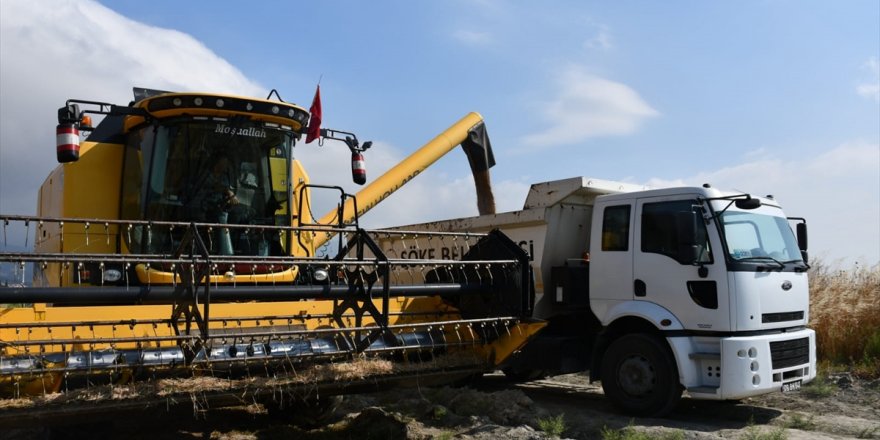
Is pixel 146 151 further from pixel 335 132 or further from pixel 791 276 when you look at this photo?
pixel 791 276

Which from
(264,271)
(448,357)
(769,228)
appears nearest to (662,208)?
(769,228)

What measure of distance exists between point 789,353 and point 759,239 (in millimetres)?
1127

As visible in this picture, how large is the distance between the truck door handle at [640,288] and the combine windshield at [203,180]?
3.55m

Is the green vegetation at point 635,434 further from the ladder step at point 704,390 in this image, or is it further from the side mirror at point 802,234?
the side mirror at point 802,234

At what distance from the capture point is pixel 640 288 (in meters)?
7.33

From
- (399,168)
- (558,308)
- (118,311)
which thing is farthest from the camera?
(399,168)

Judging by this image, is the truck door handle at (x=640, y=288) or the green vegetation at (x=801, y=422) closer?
the green vegetation at (x=801, y=422)

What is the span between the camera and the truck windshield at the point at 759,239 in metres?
6.95

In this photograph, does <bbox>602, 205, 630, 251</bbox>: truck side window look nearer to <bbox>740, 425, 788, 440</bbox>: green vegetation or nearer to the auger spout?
<bbox>740, 425, 788, 440</bbox>: green vegetation

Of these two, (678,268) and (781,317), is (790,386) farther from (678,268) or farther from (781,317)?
(678,268)

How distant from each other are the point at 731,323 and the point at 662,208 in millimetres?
1310

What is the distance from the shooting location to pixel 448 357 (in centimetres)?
650

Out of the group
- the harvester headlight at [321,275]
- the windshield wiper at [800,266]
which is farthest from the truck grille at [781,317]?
the harvester headlight at [321,275]

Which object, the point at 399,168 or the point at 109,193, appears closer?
the point at 109,193
